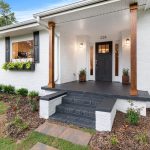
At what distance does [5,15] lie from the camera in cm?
2197

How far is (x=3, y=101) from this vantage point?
6602 mm

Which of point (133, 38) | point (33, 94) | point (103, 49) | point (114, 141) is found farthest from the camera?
point (103, 49)

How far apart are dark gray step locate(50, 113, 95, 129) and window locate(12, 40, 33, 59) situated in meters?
4.58

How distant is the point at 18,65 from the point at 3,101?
201 centimetres

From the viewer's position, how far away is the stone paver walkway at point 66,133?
328cm

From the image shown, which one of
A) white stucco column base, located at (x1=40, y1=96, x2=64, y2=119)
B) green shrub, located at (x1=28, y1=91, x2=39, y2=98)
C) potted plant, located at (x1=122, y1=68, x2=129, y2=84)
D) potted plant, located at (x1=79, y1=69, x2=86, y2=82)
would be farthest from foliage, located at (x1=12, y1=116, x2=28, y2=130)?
potted plant, located at (x1=122, y1=68, x2=129, y2=84)

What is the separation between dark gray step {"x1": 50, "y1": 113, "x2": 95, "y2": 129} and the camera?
3.82 meters

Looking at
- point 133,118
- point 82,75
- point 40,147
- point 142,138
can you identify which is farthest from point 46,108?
point 82,75

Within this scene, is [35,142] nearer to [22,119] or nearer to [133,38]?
[22,119]

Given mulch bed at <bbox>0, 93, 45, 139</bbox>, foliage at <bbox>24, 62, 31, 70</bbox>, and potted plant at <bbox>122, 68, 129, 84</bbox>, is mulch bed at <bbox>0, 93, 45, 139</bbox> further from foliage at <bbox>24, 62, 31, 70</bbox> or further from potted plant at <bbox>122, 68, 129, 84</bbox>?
→ potted plant at <bbox>122, 68, 129, 84</bbox>

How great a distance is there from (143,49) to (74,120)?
10.9ft

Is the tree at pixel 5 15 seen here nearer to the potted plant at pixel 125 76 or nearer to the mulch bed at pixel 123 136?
the potted plant at pixel 125 76

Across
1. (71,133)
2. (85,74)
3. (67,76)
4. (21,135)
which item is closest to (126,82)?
(85,74)

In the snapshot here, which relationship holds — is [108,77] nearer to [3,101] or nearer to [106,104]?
[106,104]
